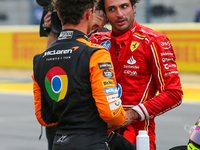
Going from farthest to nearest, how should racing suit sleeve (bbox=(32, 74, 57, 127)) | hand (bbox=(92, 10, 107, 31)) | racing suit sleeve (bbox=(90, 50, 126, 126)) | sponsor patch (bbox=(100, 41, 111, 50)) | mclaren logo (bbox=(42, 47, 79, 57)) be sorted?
hand (bbox=(92, 10, 107, 31)) < sponsor patch (bbox=(100, 41, 111, 50)) < racing suit sleeve (bbox=(32, 74, 57, 127)) < mclaren logo (bbox=(42, 47, 79, 57)) < racing suit sleeve (bbox=(90, 50, 126, 126))

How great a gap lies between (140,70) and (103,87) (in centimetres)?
62

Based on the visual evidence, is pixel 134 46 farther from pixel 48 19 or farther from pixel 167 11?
pixel 167 11

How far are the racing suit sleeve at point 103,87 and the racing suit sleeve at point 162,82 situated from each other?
Answer: 1.52ft

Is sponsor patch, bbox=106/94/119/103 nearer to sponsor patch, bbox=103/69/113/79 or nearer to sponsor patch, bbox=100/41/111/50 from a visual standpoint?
sponsor patch, bbox=103/69/113/79

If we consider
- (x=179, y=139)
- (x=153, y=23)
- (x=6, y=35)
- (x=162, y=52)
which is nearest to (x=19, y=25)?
(x=6, y=35)

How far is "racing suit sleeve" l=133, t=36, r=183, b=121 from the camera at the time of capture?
10.3ft

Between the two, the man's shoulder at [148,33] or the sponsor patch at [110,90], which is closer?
the sponsor patch at [110,90]

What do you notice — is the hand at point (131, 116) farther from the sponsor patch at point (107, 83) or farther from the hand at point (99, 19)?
the hand at point (99, 19)

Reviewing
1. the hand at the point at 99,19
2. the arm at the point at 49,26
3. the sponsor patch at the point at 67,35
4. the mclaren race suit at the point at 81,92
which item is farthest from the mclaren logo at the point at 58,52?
the arm at the point at 49,26

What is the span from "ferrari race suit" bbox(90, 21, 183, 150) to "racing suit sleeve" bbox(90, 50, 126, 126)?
464mm

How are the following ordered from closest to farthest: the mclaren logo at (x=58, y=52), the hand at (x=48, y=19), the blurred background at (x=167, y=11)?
the mclaren logo at (x=58, y=52), the hand at (x=48, y=19), the blurred background at (x=167, y=11)

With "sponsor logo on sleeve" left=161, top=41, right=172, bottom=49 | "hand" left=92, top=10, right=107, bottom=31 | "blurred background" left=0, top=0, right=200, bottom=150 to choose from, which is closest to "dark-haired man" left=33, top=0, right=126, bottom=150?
"sponsor logo on sleeve" left=161, top=41, right=172, bottom=49

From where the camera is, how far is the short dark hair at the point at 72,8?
9.21ft

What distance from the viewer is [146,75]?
3240mm
